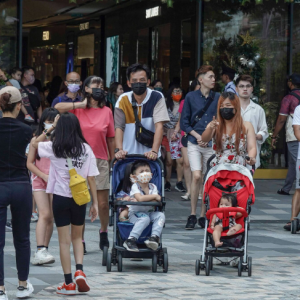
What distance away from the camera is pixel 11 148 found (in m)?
6.19

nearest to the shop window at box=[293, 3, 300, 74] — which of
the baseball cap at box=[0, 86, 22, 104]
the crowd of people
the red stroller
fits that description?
the crowd of people

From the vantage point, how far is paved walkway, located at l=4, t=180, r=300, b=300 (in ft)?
21.5

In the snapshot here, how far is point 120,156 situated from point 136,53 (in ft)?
45.7

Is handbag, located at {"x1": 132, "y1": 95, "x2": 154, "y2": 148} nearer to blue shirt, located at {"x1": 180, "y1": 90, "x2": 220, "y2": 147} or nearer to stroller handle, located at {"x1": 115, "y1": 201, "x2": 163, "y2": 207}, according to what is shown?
stroller handle, located at {"x1": 115, "y1": 201, "x2": 163, "y2": 207}

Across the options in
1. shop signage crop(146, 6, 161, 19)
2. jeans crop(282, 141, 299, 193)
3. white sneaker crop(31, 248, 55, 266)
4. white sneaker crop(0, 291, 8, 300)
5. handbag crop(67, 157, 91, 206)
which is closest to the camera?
white sneaker crop(0, 291, 8, 300)

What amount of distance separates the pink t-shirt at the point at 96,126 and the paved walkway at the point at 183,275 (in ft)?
3.83

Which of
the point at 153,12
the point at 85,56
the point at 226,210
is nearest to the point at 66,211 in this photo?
the point at 226,210

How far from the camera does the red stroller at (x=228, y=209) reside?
745 centimetres

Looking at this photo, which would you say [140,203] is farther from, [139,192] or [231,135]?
[231,135]

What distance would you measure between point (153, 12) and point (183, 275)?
13731mm

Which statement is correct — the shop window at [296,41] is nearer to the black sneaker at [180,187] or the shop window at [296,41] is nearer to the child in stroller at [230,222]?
the black sneaker at [180,187]

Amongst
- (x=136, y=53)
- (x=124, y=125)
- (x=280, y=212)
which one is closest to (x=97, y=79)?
(x=124, y=125)

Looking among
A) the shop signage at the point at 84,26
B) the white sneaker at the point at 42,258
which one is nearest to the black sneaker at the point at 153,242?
the white sneaker at the point at 42,258

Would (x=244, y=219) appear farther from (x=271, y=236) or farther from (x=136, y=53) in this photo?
(x=136, y=53)
